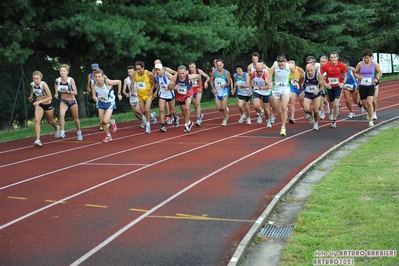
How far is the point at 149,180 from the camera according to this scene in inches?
419

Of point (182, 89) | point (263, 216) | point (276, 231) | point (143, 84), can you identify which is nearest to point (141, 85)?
point (143, 84)

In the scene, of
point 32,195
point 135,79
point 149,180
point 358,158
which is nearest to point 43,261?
point 32,195

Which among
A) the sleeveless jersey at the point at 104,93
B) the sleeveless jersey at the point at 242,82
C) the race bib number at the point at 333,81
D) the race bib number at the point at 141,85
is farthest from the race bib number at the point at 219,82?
the sleeveless jersey at the point at 104,93

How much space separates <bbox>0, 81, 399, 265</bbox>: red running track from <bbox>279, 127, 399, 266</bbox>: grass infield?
0.69m

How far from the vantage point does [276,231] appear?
7332mm

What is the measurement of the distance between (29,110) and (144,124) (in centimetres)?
486

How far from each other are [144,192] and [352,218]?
132 inches

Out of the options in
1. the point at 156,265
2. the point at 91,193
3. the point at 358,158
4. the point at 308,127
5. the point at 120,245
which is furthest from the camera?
the point at 308,127

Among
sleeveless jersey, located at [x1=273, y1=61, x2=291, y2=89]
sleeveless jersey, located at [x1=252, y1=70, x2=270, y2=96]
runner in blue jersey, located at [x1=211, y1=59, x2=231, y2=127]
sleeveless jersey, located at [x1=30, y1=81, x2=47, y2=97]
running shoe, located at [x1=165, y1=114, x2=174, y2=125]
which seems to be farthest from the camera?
running shoe, located at [x1=165, y1=114, x2=174, y2=125]

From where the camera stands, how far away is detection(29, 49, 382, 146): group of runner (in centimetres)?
1599

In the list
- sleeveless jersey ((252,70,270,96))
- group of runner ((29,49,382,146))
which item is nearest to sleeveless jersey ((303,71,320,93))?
group of runner ((29,49,382,146))

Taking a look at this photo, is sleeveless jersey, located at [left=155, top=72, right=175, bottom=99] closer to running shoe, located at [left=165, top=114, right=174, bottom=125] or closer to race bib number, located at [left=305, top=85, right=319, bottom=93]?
running shoe, located at [left=165, top=114, right=174, bottom=125]

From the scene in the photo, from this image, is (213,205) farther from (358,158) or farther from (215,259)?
(358,158)

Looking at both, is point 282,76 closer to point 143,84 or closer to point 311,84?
point 311,84
